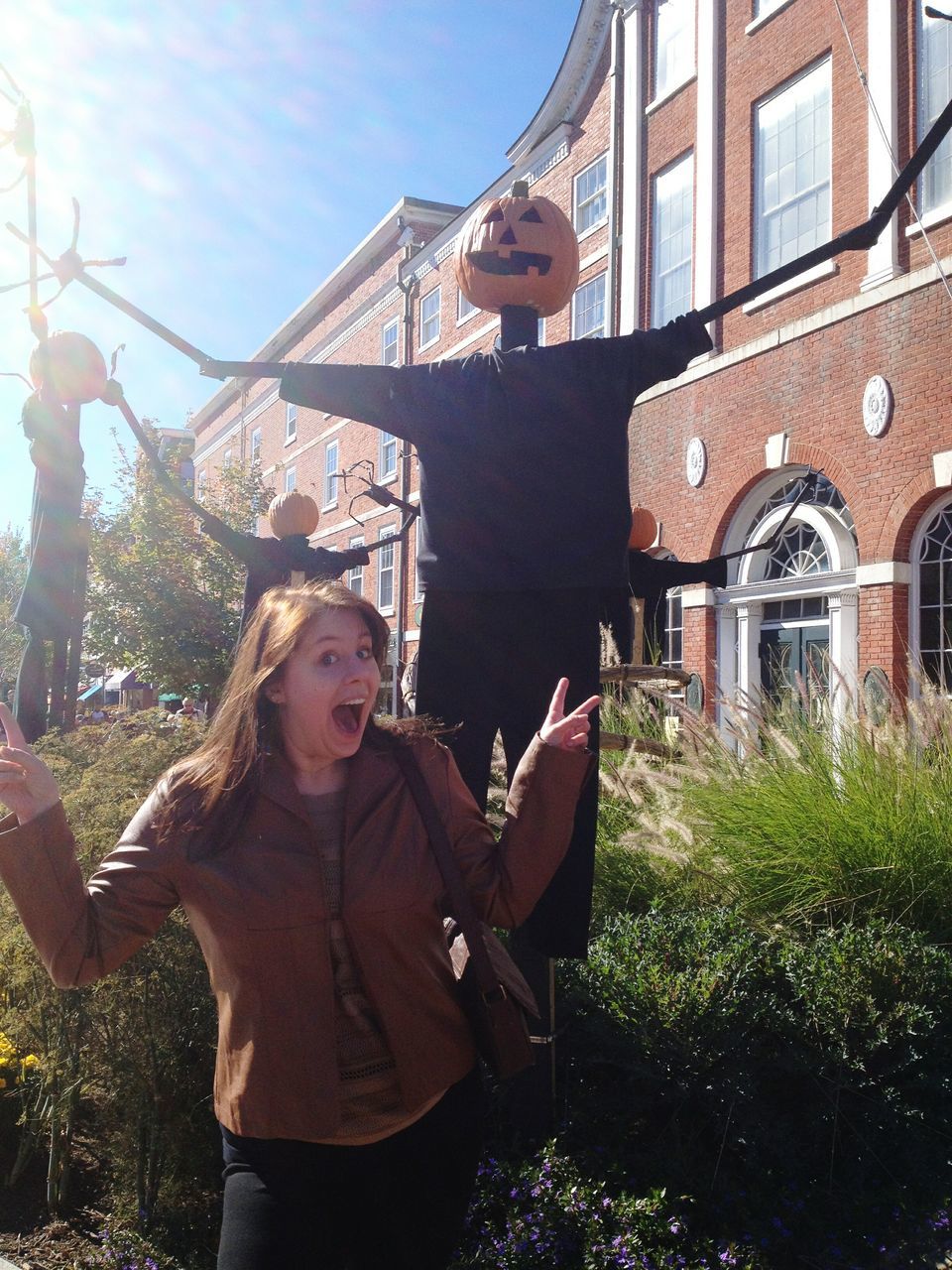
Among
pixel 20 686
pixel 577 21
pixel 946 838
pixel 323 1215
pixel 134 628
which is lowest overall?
pixel 323 1215

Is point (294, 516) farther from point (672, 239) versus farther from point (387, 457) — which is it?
point (387, 457)

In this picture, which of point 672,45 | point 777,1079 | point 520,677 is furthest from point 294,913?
point 672,45

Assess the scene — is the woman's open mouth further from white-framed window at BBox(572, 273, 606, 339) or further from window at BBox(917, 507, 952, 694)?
white-framed window at BBox(572, 273, 606, 339)

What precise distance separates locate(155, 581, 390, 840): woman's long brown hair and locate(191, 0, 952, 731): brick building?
666 centimetres

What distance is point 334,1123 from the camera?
177 centimetres

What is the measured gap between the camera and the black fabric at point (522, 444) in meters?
2.64

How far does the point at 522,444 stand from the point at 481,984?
4.39ft

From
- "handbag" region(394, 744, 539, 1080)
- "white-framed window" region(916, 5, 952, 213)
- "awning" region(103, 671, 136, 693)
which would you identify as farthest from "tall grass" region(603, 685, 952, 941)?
"awning" region(103, 671, 136, 693)

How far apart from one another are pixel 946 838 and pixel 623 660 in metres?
1.22

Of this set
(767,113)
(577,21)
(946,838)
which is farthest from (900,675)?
(577,21)

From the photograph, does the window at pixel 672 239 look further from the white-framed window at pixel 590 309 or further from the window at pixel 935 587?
the window at pixel 935 587

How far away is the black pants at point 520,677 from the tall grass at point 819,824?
1073 mm

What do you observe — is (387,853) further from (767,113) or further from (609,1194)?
(767,113)

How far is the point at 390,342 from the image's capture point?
88.3 ft
